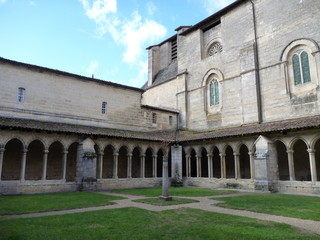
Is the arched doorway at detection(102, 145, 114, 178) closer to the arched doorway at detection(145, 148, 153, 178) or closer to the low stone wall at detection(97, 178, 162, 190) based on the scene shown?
the low stone wall at detection(97, 178, 162, 190)

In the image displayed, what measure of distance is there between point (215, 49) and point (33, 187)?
1999 centimetres

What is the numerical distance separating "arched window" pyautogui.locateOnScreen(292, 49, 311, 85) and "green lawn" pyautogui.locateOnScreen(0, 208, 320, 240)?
14950mm

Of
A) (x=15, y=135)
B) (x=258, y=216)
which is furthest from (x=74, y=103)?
(x=258, y=216)

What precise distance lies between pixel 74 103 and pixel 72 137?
169 inches

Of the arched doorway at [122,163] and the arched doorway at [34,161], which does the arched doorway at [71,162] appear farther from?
the arched doorway at [122,163]

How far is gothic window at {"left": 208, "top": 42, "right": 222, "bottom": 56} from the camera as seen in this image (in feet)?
83.9

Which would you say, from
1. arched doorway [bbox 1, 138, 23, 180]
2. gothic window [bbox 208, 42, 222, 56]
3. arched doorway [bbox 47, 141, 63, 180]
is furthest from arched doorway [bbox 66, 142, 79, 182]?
gothic window [bbox 208, 42, 222, 56]

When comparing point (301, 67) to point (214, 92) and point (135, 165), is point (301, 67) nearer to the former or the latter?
point (214, 92)

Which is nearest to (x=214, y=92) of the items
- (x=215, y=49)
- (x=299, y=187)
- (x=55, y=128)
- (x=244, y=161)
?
(x=215, y=49)

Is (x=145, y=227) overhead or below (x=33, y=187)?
below

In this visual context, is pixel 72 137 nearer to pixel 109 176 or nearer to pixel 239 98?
pixel 109 176

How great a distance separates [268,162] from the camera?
1608 centimetres

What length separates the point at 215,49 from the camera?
2603cm

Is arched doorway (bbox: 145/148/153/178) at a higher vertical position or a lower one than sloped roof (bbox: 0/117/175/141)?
lower
